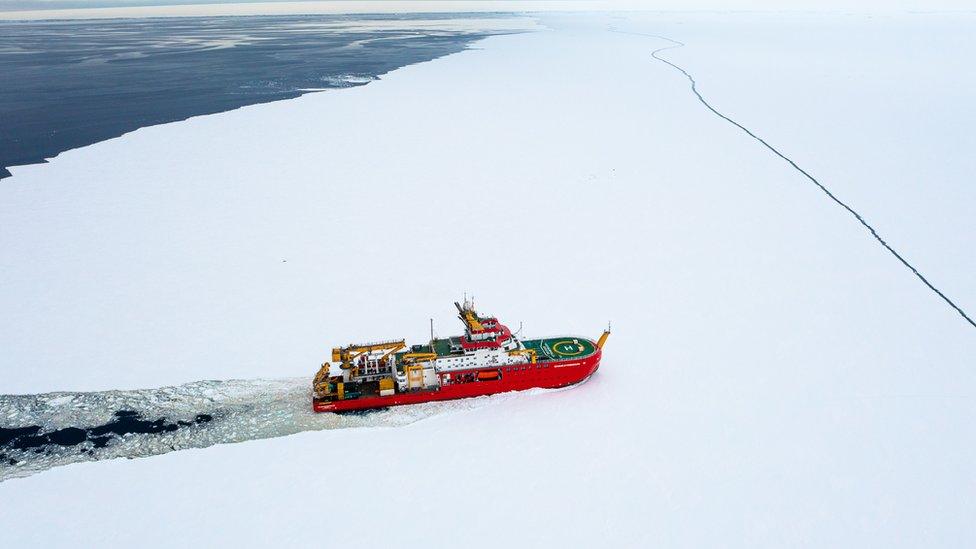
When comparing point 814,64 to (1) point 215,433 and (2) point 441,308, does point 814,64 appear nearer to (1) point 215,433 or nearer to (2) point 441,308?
(2) point 441,308

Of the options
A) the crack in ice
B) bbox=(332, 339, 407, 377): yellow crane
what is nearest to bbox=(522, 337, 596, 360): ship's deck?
bbox=(332, 339, 407, 377): yellow crane

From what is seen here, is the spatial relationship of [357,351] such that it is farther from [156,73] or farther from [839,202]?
[156,73]

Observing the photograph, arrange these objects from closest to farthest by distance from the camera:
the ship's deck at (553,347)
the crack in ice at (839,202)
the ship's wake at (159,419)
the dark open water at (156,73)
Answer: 1. the ship's wake at (159,419)
2. the ship's deck at (553,347)
3. the crack in ice at (839,202)
4. the dark open water at (156,73)

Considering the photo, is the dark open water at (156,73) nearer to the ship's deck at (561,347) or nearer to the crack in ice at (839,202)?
the ship's deck at (561,347)

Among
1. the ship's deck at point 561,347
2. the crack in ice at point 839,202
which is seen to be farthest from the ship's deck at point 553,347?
the crack in ice at point 839,202

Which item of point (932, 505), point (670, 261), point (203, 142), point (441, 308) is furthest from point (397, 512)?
point (203, 142)

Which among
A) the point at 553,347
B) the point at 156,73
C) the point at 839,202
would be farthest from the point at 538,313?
the point at 156,73
